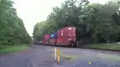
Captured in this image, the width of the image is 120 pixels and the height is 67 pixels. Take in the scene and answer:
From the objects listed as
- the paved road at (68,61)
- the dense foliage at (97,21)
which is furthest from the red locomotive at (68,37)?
the paved road at (68,61)

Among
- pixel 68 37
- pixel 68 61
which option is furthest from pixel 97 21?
pixel 68 61

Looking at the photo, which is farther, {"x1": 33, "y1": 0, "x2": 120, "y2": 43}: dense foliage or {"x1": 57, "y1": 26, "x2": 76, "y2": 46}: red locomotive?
{"x1": 33, "y1": 0, "x2": 120, "y2": 43}: dense foliage

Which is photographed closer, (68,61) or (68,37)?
(68,61)

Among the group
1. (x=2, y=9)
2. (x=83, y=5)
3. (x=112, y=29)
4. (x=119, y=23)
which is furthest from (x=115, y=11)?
A: (x=2, y=9)

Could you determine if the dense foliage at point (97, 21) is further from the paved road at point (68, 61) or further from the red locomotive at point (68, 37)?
the paved road at point (68, 61)

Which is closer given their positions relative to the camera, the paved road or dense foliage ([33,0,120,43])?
the paved road

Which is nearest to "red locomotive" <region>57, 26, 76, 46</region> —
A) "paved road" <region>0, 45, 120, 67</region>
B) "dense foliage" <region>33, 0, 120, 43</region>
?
"dense foliage" <region>33, 0, 120, 43</region>

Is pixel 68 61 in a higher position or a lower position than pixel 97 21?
lower

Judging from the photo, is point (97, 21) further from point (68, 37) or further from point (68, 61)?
point (68, 61)

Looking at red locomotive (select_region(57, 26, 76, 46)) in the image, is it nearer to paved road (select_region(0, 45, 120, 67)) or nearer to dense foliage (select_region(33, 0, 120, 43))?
dense foliage (select_region(33, 0, 120, 43))

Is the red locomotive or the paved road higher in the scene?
the red locomotive

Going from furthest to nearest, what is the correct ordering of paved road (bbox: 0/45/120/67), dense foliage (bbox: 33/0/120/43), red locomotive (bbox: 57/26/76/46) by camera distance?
dense foliage (bbox: 33/0/120/43) → red locomotive (bbox: 57/26/76/46) → paved road (bbox: 0/45/120/67)

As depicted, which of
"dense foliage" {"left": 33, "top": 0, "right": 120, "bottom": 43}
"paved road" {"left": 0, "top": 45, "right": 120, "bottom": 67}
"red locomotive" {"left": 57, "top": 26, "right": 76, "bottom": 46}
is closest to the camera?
"paved road" {"left": 0, "top": 45, "right": 120, "bottom": 67}

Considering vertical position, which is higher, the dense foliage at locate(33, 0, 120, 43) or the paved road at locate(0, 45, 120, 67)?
the dense foliage at locate(33, 0, 120, 43)
